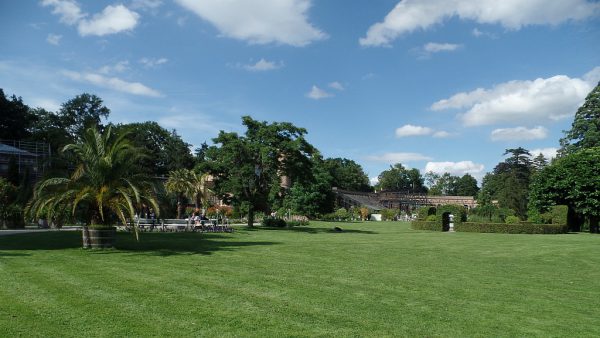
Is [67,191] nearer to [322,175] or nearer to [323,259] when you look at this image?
[323,259]

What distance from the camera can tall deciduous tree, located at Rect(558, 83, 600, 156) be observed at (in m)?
51.9

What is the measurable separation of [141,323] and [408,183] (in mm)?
160929

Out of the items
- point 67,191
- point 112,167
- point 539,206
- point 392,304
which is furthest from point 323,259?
point 539,206

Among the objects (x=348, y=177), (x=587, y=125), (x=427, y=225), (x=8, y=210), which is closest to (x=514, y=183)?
(x=587, y=125)

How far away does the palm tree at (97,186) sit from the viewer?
1475 cm

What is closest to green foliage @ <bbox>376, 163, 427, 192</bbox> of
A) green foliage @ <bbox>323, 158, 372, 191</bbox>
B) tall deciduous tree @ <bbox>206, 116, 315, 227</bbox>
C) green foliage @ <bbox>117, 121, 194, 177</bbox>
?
green foliage @ <bbox>323, 158, 372, 191</bbox>

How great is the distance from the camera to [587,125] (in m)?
53.0

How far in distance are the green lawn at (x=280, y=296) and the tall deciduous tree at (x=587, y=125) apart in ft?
150

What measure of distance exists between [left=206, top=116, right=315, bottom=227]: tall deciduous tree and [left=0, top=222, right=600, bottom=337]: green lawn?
19.0 meters

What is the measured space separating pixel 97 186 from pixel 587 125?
5544 cm

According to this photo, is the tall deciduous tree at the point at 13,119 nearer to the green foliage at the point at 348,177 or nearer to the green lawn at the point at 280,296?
the green lawn at the point at 280,296

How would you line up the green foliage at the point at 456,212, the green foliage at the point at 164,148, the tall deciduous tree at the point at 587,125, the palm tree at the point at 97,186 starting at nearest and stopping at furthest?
the palm tree at the point at 97,186
the green foliage at the point at 456,212
the tall deciduous tree at the point at 587,125
the green foliage at the point at 164,148

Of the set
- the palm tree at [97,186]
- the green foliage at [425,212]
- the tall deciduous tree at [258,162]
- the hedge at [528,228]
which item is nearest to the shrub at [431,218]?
the green foliage at [425,212]

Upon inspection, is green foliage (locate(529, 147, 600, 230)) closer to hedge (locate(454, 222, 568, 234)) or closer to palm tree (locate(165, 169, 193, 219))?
hedge (locate(454, 222, 568, 234))
